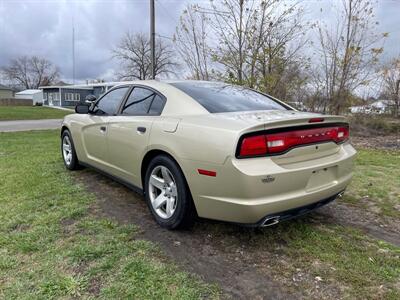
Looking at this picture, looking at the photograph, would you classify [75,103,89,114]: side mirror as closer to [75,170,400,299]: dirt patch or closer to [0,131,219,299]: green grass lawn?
[0,131,219,299]: green grass lawn

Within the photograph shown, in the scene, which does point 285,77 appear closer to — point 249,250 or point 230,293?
point 249,250

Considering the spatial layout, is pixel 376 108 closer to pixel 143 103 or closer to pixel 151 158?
pixel 143 103

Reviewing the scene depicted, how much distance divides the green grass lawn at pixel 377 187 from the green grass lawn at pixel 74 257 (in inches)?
103

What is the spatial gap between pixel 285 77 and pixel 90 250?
8577 mm

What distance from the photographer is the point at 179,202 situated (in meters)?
2.82

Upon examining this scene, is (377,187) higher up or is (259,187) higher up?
(259,187)

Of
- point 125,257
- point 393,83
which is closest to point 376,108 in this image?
point 393,83

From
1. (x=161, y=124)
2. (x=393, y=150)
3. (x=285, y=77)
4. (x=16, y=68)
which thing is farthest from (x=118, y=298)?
(x=16, y=68)

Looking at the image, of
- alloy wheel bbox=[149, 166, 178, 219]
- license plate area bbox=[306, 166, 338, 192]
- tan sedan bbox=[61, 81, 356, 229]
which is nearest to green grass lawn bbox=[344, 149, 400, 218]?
tan sedan bbox=[61, 81, 356, 229]

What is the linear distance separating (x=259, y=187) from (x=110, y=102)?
270 centimetres

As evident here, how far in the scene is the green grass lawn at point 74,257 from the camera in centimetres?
214

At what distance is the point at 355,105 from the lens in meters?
11.4

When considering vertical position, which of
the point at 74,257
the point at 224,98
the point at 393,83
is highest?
the point at 393,83

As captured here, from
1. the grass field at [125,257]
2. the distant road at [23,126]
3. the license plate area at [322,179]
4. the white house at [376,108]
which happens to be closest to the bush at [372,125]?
the white house at [376,108]
